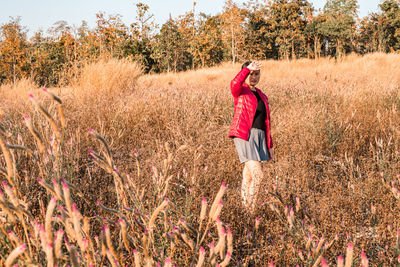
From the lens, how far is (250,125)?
118 inches

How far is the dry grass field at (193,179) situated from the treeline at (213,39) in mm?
11958

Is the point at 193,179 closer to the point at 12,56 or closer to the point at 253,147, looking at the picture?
the point at 253,147

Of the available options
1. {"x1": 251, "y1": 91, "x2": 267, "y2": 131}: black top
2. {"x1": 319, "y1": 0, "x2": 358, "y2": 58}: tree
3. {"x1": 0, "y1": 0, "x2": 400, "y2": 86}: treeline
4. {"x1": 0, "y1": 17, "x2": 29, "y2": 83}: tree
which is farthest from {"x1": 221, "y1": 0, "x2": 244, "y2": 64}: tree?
{"x1": 251, "y1": 91, "x2": 267, "y2": 131}: black top

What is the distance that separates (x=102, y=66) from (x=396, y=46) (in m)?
33.1

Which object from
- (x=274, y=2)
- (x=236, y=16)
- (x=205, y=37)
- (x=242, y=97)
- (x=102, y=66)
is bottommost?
(x=242, y=97)

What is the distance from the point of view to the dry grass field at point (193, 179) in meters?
1.04

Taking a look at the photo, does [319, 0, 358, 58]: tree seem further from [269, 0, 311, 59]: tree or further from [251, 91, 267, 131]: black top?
[251, 91, 267, 131]: black top

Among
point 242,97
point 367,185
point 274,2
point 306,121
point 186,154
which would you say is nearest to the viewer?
point 367,185

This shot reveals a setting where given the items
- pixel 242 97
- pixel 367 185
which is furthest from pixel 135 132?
pixel 367 185

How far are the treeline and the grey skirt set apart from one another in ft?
48.2

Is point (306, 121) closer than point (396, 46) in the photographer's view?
Yes

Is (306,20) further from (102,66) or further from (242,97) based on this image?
(242,97)

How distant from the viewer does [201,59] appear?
23.6 m

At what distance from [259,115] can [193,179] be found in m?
1.74
